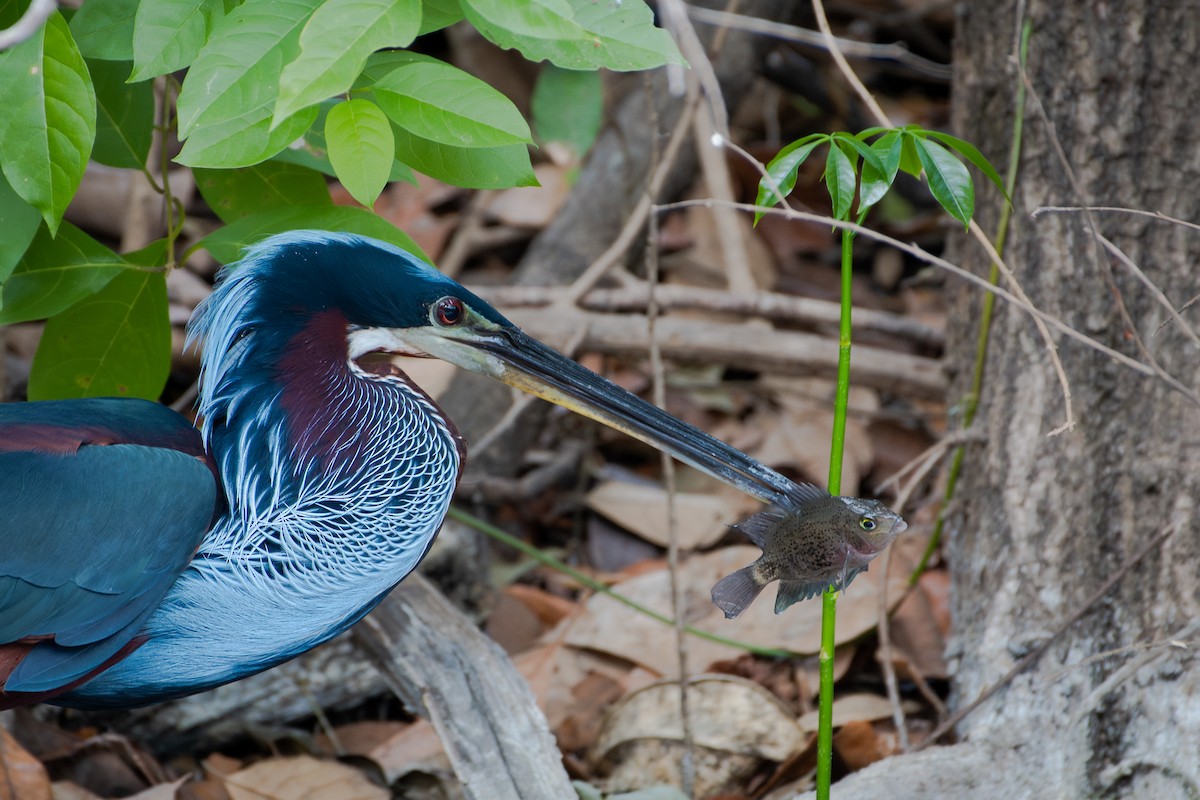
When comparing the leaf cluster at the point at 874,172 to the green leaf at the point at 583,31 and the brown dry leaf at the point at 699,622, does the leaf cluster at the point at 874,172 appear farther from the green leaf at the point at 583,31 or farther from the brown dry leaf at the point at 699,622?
the brown dry leaf at the point at 699,622

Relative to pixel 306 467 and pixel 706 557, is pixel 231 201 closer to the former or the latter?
pixel 306 467

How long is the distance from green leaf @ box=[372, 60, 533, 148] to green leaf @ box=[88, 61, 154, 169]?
0.84m

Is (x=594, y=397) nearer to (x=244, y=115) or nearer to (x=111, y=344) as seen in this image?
(x=244, y=115)

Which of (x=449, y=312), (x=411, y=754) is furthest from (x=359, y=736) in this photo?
(x=449, y=312)

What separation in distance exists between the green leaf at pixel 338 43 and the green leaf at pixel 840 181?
0.67m

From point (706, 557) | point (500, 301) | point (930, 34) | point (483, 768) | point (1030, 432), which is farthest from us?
point (930, 34)

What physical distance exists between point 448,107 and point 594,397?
0.67m

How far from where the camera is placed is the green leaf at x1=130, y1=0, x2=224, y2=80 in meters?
1.88

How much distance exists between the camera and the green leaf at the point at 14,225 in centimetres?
218

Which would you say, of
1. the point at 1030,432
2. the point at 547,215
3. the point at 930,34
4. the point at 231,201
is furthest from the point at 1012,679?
the point at 930,34

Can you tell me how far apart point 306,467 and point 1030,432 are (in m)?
1.63

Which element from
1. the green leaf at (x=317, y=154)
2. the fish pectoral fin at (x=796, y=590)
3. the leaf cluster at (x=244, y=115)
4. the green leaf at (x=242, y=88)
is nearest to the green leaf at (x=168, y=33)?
the leaf cluster at (x=244, y=115)

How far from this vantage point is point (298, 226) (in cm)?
236

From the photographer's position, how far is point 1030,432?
2.79m
